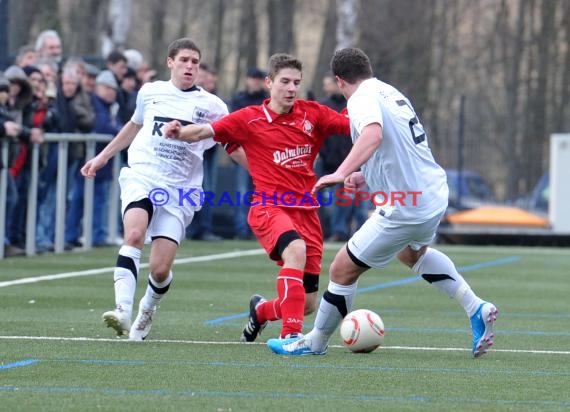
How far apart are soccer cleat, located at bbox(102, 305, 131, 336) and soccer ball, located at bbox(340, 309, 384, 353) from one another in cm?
149

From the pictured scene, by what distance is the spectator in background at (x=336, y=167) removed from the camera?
68.5 ft

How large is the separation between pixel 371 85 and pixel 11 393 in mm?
3071

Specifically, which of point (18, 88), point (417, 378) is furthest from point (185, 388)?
point (18, 88)

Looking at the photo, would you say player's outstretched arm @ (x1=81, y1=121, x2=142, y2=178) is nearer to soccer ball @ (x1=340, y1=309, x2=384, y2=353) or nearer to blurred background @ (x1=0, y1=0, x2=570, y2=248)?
soccer ball @ (x1=340, y1=309, x2=384, y2=353)

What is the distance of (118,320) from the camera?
9906 millimetres

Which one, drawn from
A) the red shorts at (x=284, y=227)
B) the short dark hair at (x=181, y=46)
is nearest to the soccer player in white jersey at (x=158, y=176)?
the short dark hair at (x=181, y=46)

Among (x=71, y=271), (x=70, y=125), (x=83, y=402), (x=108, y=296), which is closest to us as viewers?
(x=83, y=402)

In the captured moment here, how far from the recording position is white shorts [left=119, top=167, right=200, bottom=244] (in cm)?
1051

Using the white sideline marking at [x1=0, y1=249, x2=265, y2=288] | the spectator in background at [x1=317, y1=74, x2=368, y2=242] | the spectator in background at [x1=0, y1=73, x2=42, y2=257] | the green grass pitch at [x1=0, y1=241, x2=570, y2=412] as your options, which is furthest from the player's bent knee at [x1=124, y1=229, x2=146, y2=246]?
the spectator in background at [x1=317, y1=74, x2=368, y2=242]

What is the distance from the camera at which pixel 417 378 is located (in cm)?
827

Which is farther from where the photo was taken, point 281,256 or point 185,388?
point 281,256

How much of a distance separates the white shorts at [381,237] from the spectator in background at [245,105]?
445 inches

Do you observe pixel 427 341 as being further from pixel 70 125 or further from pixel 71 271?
pixel 70 125

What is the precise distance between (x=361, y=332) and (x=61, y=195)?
9283 millimetres
